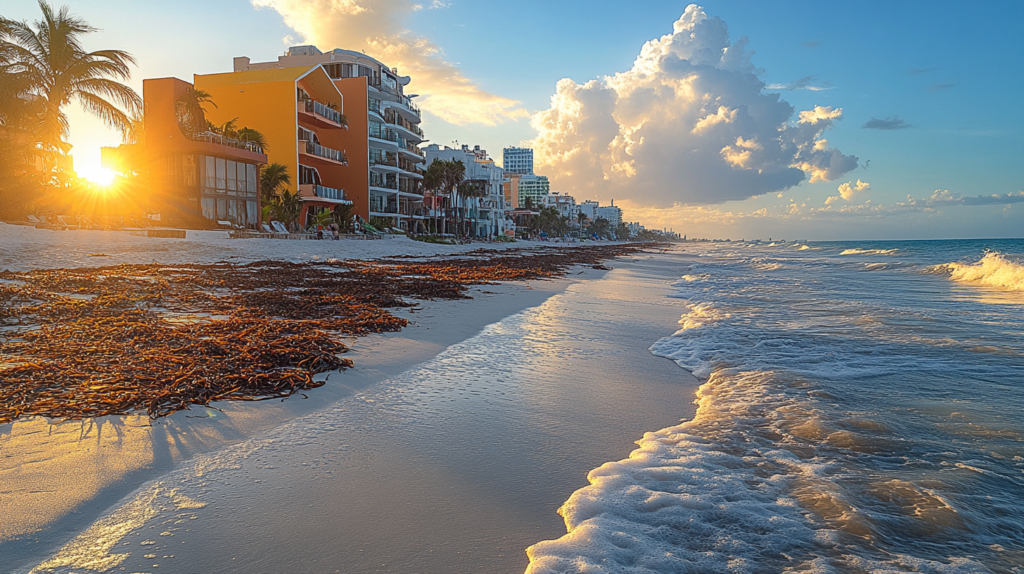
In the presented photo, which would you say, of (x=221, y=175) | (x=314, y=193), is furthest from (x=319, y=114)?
(x=221, y=175)

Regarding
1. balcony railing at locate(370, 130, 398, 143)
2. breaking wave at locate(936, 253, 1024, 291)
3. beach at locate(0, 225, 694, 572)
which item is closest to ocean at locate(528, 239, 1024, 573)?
beach at locate(0, 225, 694, 572)

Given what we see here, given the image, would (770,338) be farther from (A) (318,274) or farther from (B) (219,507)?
(A) (318,274)

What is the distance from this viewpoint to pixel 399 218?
55094mm

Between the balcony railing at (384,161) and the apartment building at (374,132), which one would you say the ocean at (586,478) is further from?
the balcony railing at (384,161)

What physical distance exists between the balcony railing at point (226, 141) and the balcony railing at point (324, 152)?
28.4 ft

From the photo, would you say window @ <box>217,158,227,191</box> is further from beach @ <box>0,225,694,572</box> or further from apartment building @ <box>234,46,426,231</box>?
beach @ <box>0,225,694,572</box>

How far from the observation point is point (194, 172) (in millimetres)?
27922

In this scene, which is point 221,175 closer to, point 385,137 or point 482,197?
point 385,137

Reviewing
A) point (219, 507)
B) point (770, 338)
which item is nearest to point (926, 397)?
point (770, 338)

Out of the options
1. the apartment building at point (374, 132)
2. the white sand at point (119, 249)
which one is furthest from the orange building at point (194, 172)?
the apartment building at point (374, 132)

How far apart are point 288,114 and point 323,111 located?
388cm

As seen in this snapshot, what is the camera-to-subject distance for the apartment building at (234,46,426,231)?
47.8 metres

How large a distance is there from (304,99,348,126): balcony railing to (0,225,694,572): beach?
40.1m

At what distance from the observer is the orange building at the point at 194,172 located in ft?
90.3
